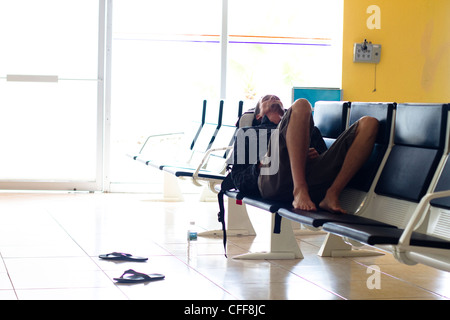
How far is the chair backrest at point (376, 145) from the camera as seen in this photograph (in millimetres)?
3270

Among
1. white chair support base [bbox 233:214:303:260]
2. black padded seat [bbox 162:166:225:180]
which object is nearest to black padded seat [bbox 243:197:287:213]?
white chair support base [bbox 233:214:303:260]

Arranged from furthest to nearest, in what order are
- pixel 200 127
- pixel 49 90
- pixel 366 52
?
pixel 49 90
pixel 366 52
pixel 200 127

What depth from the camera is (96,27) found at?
23.3 feet

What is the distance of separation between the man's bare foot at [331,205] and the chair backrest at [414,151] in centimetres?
21

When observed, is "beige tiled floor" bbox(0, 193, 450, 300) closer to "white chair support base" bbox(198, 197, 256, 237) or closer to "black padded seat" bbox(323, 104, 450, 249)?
"white chair support base" bbox(198, 197, 256, 237)

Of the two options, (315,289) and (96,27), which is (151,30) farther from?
(315,289)

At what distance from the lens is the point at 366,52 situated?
6.97 meters

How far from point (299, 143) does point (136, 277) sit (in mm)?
986

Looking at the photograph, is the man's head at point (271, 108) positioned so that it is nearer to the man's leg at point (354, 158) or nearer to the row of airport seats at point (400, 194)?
the row of airport seats at point (400, 194)

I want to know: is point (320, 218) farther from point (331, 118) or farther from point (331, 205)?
point (331, 118)

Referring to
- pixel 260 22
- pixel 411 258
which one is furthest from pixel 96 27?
pixel 411 258

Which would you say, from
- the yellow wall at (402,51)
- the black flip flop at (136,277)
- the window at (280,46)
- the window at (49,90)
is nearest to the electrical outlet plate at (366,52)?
the yellow wall at (402,51)

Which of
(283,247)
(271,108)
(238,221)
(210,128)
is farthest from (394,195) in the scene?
(210,128)
